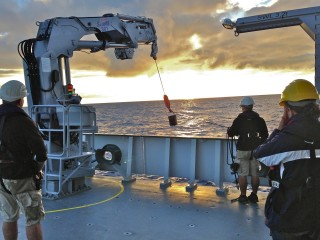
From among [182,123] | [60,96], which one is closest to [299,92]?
[60,96]

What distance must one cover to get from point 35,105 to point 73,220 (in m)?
2.33

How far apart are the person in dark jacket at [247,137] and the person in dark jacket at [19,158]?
3.31m

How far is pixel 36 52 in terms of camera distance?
6.44 m

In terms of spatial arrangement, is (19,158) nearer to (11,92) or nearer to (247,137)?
(11,92)

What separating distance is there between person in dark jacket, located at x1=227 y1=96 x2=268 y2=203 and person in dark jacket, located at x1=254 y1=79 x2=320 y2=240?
11.3 feet

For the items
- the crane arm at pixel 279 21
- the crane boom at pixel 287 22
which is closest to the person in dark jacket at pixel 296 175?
the crane boom at pixel 287 22

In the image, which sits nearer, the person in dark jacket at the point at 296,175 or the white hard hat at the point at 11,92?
the person in dark jacket at the point at 296,175

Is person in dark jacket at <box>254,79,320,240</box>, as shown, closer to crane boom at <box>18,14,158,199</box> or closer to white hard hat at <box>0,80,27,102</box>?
white hard hat at <box>0,80,27,102</box>

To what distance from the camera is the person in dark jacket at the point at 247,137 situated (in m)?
5.69

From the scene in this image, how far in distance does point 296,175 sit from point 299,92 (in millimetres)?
531

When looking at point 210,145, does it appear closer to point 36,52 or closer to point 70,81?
point 70,81

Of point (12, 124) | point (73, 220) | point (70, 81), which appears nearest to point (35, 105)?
point (70, 81)

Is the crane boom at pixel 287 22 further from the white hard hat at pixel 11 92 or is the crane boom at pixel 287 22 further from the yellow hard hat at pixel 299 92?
the white hard hat at pixel 11 92

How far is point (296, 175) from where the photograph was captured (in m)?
2.15
